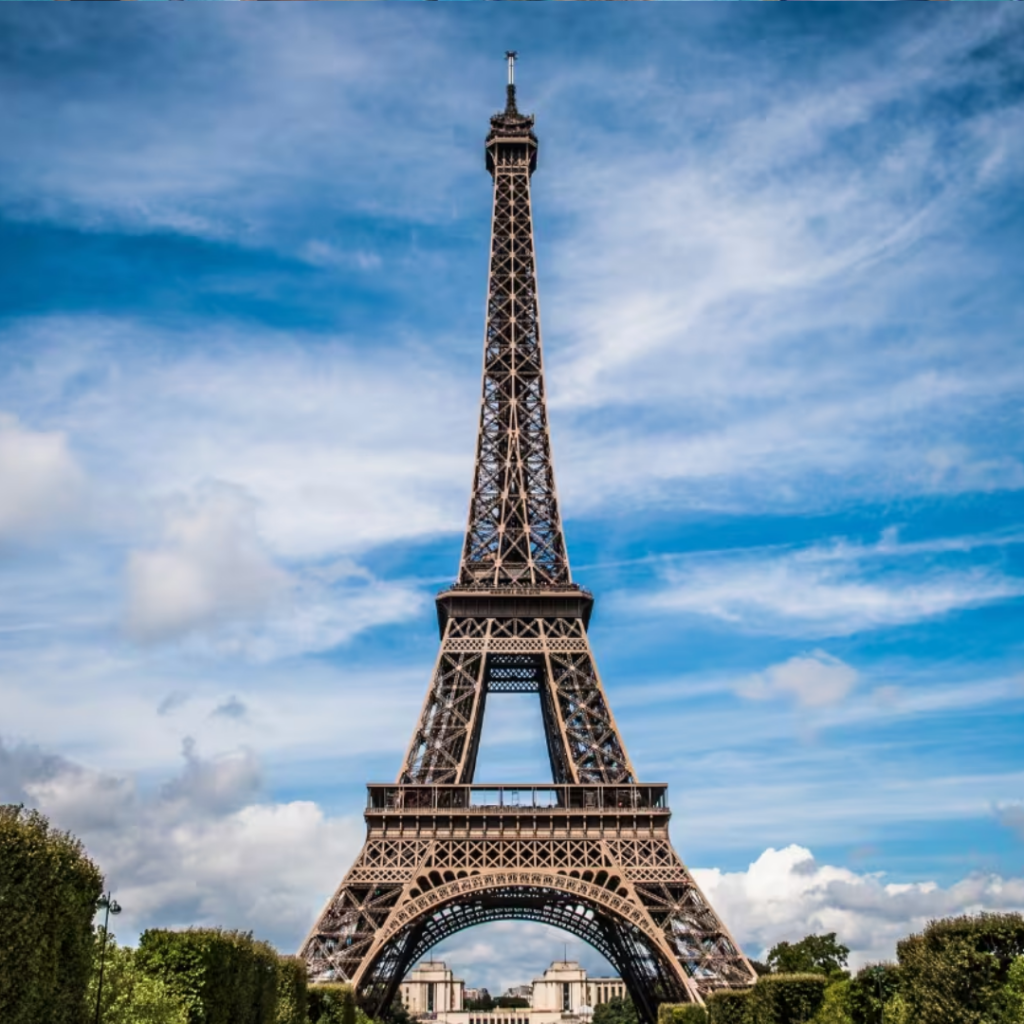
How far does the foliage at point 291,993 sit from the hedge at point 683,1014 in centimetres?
1676

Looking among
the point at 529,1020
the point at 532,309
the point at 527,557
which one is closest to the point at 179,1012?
the point at 527,557

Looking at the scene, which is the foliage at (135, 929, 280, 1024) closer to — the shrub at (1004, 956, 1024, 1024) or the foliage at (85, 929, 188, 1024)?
the foliage at (85, 929, 188, 1024)

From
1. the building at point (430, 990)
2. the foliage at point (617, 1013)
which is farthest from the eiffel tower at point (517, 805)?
the building at point (430, 990)

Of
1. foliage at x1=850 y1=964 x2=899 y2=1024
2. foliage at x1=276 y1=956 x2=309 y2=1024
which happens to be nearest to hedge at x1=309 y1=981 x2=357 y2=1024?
foliage at x1=276 y1=956 x2=309 y2=1024

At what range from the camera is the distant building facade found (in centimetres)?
16975

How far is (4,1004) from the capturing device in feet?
77.7

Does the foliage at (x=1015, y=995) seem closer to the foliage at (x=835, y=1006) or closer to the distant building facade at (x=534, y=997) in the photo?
the foliage at (x=835, y=1006)

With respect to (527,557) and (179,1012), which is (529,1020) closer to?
(527,557)

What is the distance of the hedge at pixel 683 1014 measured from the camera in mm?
50531

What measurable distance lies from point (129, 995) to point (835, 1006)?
28.7 metres

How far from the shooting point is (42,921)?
25.4m

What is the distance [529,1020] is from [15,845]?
163 m

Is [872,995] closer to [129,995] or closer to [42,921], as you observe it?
[129,995]

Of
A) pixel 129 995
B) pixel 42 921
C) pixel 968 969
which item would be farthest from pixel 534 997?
→ pixel 42 921
